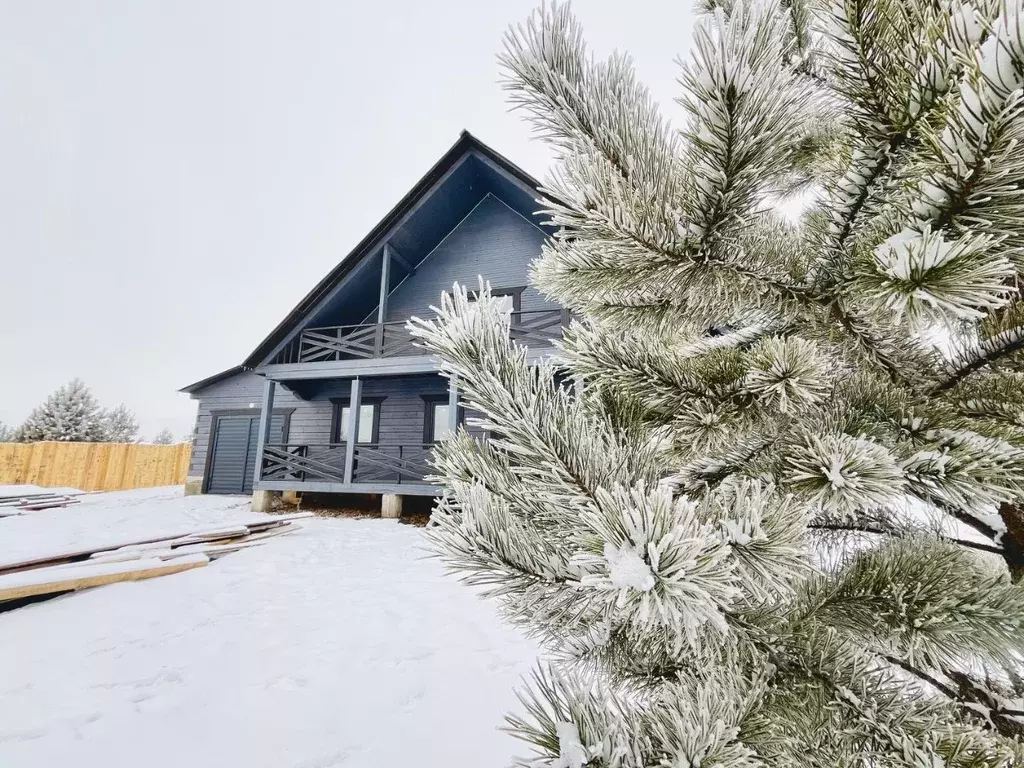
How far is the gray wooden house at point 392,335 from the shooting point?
29.8ft

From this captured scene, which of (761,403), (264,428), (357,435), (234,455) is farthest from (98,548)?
(234,455)

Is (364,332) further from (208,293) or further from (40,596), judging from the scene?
(208,293)

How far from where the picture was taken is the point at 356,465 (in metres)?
9.92

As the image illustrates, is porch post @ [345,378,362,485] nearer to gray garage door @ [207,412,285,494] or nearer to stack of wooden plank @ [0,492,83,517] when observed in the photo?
gray garage door @ [207,412,285,494]

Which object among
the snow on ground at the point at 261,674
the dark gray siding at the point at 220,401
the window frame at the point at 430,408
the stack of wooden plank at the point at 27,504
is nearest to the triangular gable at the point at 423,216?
the window frame at the point at 430,408

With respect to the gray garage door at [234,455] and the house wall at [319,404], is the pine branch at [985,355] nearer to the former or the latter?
the house wall at [319,404]

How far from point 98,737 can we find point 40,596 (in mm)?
2653

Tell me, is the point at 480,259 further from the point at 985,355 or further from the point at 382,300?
the point at 985,355

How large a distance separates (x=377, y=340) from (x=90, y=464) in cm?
1753

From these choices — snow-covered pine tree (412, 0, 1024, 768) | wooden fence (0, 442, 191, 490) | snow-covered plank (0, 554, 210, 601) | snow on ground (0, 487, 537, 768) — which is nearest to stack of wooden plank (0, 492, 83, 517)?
wooden fence (0, 442, 191, 490)

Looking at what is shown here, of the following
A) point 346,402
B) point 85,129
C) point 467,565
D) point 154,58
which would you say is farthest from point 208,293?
point 467,565

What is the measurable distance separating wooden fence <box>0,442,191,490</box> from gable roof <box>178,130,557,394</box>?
13.7 meters

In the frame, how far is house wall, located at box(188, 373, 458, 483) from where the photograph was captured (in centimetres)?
1079

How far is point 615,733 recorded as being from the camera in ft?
2.25
